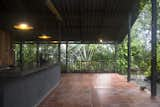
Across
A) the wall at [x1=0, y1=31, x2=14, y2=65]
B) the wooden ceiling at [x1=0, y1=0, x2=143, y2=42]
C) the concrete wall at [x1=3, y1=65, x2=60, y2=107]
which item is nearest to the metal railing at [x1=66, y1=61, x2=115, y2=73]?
the wooden ceiling at [x1=0, y1=0, x2=143, y2=42]

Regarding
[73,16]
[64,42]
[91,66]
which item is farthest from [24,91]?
[91,66]

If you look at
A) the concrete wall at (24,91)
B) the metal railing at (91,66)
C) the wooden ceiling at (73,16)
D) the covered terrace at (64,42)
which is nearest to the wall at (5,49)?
the covered terrace at (64,42)

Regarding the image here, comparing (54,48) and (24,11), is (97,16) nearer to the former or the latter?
(24,11)

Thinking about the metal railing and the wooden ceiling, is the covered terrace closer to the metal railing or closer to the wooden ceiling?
the wooden ceiling

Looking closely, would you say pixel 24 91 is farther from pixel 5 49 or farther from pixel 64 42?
pixel 64 42

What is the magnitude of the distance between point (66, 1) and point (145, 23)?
12198mm

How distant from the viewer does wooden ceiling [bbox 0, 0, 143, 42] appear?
10.4 metres

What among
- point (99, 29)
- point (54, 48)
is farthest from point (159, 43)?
point (54, 48)

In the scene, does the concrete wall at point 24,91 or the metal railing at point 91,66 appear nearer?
the concrete wall at point 24,91

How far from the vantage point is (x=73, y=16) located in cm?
1224

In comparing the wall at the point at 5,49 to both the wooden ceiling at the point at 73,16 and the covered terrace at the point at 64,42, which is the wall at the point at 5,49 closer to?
the covered terrace at the point at 64,42

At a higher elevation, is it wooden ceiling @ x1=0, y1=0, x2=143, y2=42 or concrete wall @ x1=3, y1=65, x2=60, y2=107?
wooden ceiling @ x1=0, y1=0, x2=143, y2=42

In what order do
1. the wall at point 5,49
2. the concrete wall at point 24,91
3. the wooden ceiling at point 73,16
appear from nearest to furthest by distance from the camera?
the concrete wall at point 24,91, the wooden ceiling at point 73,16, the wall at point 5,49

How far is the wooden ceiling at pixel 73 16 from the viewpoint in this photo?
1038cm
